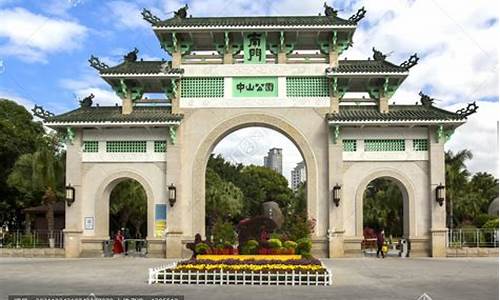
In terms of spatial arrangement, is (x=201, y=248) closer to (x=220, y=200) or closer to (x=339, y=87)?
(x=339, y=87)

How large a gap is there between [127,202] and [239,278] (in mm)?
22297

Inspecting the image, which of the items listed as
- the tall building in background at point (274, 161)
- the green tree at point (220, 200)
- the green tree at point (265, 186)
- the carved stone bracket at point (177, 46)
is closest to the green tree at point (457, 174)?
the green tree at point (220, 200)

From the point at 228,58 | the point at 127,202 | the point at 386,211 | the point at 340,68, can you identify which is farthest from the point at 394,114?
the point at 386,211

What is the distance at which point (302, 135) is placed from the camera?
27.4 m

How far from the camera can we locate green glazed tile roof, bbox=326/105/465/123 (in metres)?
26.5

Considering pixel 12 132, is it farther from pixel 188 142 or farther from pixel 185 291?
pixel 185 291

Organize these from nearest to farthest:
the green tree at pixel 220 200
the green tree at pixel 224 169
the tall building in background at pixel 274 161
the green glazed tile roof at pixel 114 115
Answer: the green glazed tile roof at pixel 114 115 → the green tree at pixel 220 200 → the green tree at pixel 224 169 → the tall building in background at pixel 274 161

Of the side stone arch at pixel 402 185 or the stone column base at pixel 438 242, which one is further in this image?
the side stone arch at pixel 402 185

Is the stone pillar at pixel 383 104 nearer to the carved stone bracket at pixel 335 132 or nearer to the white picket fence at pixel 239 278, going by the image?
the carved stone bracket at pixel 335 132

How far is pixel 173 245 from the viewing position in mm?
26594

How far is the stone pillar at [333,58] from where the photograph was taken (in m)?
27.8

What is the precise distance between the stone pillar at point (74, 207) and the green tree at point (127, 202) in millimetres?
6500

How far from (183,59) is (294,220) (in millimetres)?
8841

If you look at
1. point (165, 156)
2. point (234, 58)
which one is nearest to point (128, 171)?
point (165, 156)
